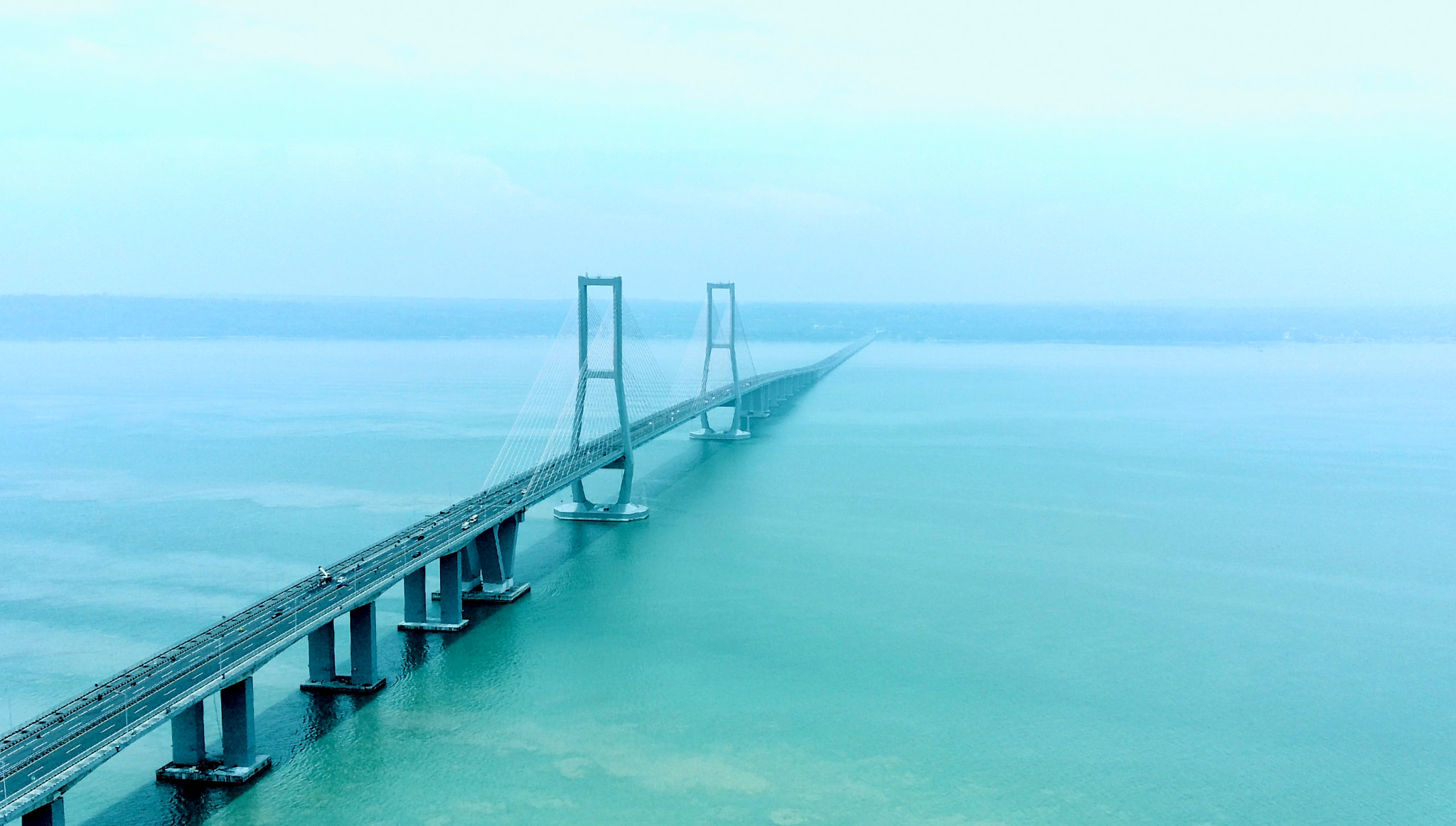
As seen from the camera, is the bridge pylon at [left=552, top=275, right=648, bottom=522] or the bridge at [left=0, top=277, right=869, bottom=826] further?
the bridge pylon at [left=552, top=275, right=648, bottom=522]

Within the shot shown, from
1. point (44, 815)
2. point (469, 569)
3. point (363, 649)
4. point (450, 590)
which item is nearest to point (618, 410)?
point (469, 569)

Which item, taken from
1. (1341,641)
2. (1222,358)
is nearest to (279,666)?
(1341,641)

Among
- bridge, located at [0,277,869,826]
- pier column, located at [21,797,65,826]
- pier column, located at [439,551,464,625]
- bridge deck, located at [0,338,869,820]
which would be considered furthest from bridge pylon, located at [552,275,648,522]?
pier column, located at [21,797,65,826]

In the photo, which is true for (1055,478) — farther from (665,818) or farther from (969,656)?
(665,818)

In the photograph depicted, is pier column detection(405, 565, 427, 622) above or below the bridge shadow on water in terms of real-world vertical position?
above

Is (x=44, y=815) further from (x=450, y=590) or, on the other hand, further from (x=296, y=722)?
(x=450, y=590)

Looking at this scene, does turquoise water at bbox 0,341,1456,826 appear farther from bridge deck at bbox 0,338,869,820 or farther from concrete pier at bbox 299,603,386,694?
bridge deck at bbox 0,338,869,820
